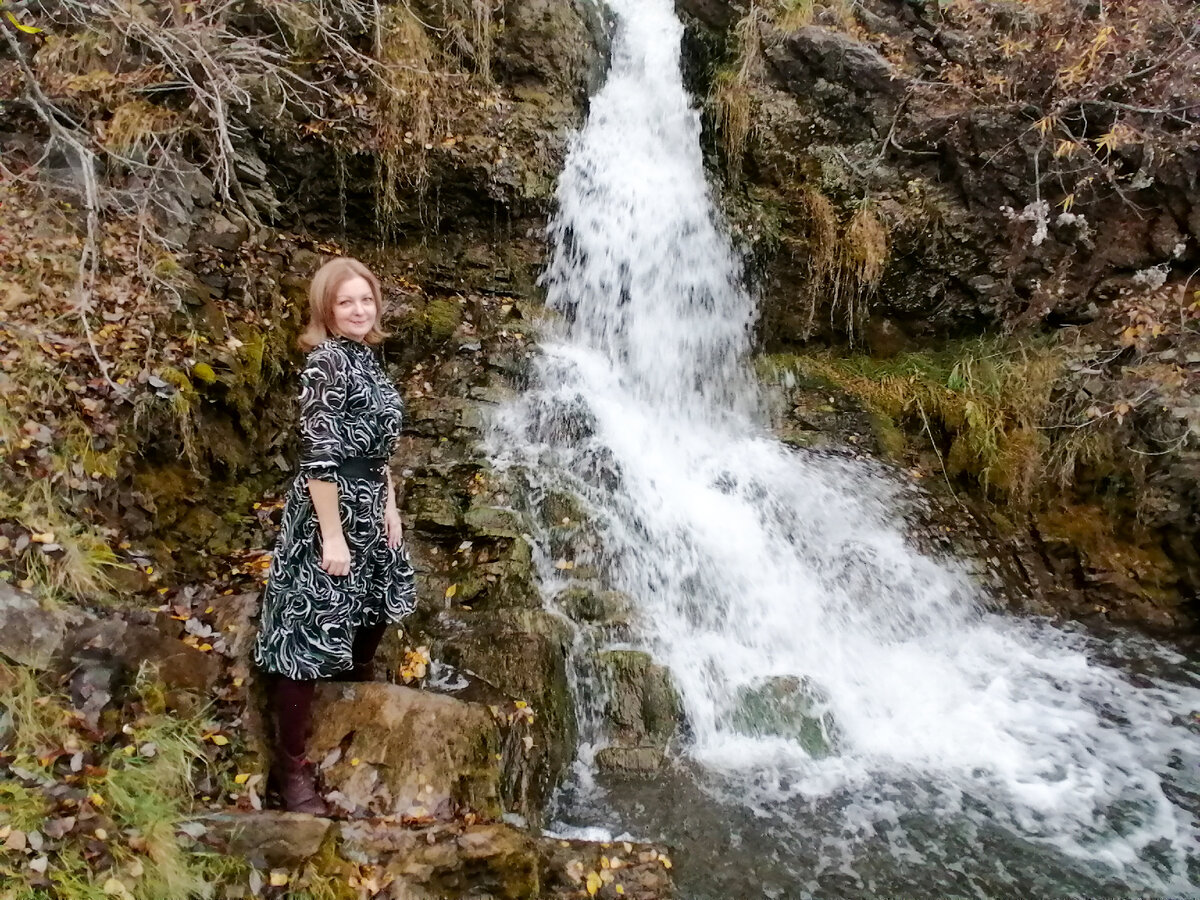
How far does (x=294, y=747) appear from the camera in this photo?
3.10m

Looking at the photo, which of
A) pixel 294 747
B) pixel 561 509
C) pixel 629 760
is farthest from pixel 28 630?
pixel 561 509

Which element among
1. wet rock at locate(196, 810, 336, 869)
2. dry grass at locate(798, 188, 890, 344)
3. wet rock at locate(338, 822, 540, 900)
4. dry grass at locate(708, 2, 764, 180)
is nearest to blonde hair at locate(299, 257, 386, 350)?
wet rock at locate(196, 810, 336, 869)

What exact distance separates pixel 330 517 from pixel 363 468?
0.88 feet

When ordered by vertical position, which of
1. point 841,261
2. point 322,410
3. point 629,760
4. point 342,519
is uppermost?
point 841,261

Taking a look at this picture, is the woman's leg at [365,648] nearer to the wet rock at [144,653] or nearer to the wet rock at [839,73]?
the wet rock at [144,653]

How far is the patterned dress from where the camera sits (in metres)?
2.85

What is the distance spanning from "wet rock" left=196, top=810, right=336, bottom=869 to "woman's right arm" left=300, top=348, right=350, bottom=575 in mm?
937

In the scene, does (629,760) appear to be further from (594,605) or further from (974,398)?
(974,398)

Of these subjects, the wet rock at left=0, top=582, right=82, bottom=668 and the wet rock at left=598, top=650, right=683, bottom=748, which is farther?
the wet rock at left=598, top=650, right=683, bottom=748

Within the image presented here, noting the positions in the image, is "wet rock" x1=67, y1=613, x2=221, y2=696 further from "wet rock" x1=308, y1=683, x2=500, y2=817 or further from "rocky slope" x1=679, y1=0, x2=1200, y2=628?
"rocky slope" x1=679, y1=0, x2=1200, y2=628

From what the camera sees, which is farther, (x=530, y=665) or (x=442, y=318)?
(x=442, y=318)

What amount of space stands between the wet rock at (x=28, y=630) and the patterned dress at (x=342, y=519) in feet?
2.62

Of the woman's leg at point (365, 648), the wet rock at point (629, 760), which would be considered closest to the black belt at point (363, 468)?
the woman's leg at point (365, 648)

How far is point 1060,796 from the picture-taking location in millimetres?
4367
